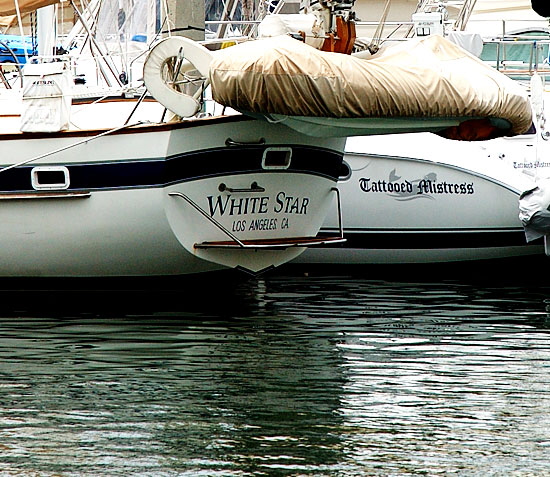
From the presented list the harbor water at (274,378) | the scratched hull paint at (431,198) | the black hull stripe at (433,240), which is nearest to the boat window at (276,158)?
the harbor water at (274,378)

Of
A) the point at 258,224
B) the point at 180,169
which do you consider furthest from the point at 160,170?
the point at 258,224

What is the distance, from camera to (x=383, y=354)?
34.3 feet

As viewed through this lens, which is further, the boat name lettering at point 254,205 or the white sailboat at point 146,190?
the boat name lettering at point 254,205

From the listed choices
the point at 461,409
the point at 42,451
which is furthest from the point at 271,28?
the point at 42,451

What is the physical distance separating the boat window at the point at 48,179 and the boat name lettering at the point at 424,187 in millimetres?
3940

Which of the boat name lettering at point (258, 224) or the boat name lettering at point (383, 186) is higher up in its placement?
the boat name lettering at point (258, 224)

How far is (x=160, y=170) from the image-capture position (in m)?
12.0

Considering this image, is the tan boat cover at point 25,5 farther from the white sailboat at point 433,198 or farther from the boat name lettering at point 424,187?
the boat name lettering at point 424,187

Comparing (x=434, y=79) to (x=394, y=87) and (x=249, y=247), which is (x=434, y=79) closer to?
(x=394, y=87)

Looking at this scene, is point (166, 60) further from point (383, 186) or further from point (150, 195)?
point (383, 186)

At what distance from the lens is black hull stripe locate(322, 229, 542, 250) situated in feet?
49.4

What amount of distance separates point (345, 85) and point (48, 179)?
305 centimetres

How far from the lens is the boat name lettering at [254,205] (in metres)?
12.2

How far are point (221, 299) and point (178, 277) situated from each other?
1.84ft
